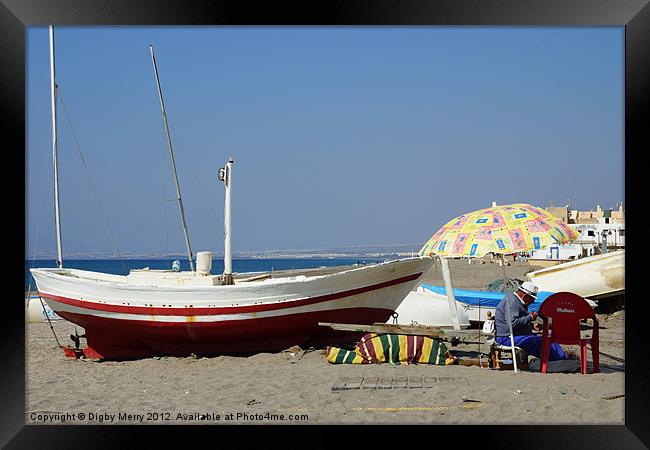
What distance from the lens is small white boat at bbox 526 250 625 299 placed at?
1379cm

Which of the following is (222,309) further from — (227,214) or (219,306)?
(227,214)

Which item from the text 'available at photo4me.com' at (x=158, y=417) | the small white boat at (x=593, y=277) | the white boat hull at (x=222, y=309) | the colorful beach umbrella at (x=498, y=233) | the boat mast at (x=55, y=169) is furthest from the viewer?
the colorful beach umbrella at (x=498, y=233)

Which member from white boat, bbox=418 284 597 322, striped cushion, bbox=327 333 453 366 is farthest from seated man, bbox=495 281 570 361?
white boat, bbox=418 284 597 322

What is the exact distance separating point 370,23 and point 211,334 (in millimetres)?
5756

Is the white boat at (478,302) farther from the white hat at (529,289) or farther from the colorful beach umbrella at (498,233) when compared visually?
the white hat at (529,289)

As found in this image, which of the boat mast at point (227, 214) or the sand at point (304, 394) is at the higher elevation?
the boat mast at point (227, 214)

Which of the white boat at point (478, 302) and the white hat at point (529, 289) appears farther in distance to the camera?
the white boat at point (478, 302)

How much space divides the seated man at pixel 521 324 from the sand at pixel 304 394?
0.45 metres

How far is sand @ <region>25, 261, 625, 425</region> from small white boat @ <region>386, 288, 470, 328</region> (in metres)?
2.40

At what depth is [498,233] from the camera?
18.6 metres

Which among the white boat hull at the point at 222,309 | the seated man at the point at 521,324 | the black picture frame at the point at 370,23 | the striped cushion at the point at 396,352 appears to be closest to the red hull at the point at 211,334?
the white boat hull at the point at 222,309

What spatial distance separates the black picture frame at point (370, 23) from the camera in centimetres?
533

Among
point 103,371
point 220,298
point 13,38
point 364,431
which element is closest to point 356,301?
point 220,298

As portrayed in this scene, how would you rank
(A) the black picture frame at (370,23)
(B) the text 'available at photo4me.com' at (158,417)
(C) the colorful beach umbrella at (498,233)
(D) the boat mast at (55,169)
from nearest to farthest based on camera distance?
(A) the black picture frame at (370,23) < (B) the text 'available at photo4me.com' at (158,417) < (D) the boat mast at (55,169) < (C) the colorful beach umbrella at (498,233)
